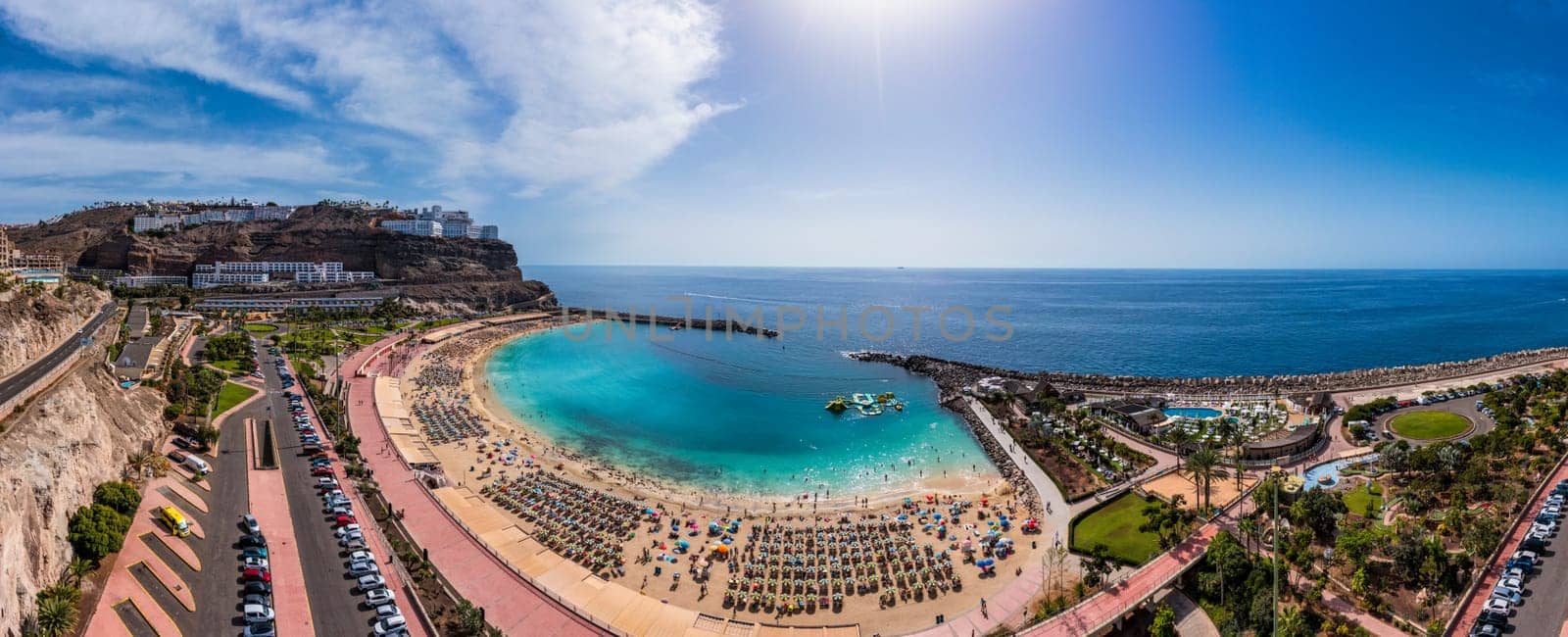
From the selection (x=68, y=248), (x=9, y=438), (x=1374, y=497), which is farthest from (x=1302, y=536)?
(x=68, y=248)

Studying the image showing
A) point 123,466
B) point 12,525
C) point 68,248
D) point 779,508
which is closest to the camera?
point 12,525

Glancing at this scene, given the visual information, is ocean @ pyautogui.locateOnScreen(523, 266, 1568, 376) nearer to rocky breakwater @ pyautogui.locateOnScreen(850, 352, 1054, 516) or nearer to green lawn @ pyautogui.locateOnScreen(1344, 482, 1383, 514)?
rocky breakwater @ pyautogui.locateOnScreen(850, 352, 1054, 516)

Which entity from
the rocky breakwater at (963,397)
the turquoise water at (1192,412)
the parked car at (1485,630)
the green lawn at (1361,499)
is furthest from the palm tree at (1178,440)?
the parked car at (1485,630)

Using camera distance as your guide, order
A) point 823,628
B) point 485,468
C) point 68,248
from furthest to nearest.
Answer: point 68,248 → point 485,468 → point 823,628

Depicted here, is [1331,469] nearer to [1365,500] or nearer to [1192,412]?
[1365,500]

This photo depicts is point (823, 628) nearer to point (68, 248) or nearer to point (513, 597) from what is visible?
point (513, 597)

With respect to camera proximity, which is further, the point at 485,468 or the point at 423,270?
the point at 423,270

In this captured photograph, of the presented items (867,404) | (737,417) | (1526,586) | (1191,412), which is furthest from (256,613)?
(1191,412)
